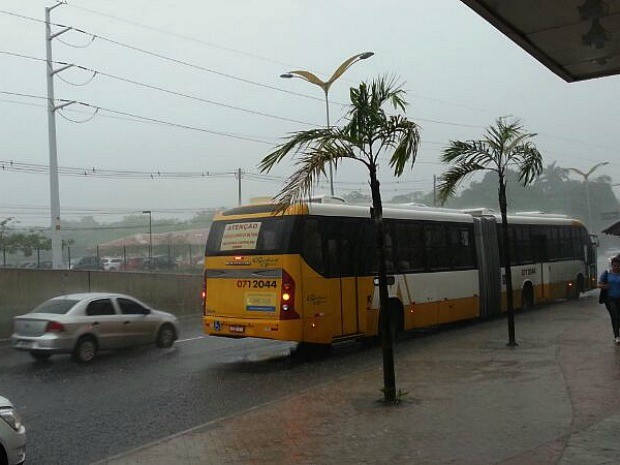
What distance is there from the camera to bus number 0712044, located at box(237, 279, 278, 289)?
481 inches

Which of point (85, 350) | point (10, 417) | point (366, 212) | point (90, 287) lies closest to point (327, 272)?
point (366, 212)

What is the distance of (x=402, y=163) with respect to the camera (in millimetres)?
8297

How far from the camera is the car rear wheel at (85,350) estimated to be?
1319 cm

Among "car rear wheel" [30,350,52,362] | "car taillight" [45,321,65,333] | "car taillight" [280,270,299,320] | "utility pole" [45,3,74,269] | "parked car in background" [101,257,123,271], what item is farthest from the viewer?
"parked car in background" [101,257,123,271]

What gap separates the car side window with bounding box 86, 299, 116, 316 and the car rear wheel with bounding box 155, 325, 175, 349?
141 cm

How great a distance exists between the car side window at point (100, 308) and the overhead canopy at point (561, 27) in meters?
10.2

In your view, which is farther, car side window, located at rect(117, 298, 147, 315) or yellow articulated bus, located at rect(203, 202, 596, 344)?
car side window, located at rect(117, 298, 147, 315)

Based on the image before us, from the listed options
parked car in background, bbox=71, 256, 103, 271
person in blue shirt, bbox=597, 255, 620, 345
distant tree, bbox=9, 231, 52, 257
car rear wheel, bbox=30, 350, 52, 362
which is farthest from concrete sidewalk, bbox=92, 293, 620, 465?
distant tree, bbox=9, 231, 52, 257

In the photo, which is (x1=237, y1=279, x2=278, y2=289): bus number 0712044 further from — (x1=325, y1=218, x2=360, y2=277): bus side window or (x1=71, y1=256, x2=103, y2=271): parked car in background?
(x1=71, y1=256, x2=103, y2=271): parked car in background

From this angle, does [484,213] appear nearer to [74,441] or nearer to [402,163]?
[402,163]

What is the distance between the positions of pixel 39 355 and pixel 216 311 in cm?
379

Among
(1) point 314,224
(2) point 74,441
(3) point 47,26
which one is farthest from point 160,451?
(3) point 47,26

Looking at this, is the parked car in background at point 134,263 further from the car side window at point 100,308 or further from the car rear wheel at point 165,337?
the car side window at point 100,308

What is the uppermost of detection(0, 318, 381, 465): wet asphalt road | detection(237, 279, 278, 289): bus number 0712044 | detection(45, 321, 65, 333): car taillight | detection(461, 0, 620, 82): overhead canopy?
detection(461, 0, 620, 82): overhead canopy
